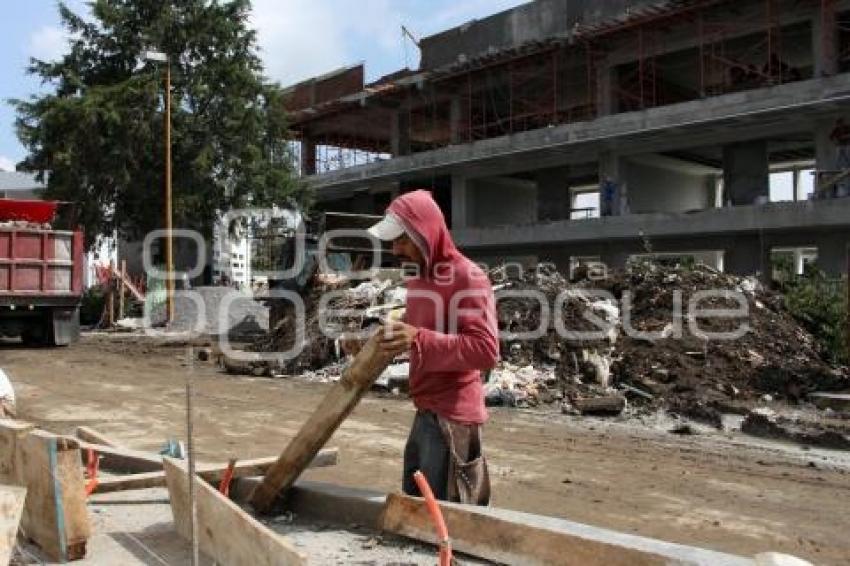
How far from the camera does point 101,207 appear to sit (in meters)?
34.2

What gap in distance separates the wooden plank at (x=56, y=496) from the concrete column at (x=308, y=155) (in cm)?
4365

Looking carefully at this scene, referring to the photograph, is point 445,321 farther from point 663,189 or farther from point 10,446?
point 663,189

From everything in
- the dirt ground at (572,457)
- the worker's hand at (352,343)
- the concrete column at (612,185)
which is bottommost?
the dirt ground at (572,457)

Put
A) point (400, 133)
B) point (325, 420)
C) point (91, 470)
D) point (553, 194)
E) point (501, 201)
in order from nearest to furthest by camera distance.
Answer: point (325, 420) → point (91, 470) → point (553, 194) → point (501, 201) → point (400, 133)

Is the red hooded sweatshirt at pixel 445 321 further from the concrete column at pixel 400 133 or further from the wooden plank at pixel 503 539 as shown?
the concrete column at pixel 400 133

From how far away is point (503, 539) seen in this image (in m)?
3.50

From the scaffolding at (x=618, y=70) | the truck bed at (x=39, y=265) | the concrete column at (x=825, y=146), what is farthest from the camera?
the scaffolding at (x=618, y=70)

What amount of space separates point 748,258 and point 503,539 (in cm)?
2537

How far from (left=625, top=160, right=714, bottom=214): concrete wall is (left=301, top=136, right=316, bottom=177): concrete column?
20.0 meters

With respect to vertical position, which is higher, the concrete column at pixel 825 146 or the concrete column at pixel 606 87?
the concrete column at pixel 606 87

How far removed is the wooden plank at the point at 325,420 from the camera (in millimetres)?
3793

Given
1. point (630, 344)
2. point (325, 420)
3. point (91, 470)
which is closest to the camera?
point (325, 420)

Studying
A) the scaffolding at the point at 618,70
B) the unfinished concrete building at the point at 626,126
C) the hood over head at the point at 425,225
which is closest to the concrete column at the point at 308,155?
the unfinished concrete building at the point at 626,126

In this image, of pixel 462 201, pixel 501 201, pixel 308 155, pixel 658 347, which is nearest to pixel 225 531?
pixel 658 347
